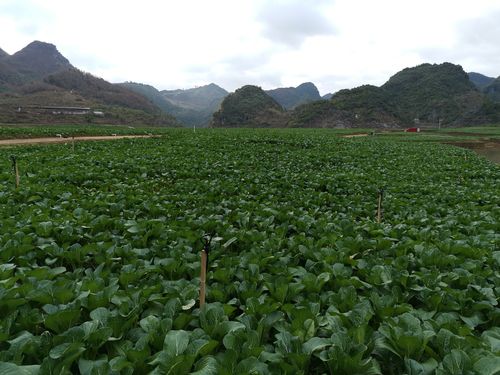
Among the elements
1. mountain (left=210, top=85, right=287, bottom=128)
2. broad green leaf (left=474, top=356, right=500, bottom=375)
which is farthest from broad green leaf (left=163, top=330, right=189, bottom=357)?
mountain (left=210, top=85, right=287, bottom=128)

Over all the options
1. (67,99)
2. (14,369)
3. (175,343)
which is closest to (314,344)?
(175,343)

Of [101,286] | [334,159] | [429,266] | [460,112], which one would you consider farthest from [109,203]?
[460,112]

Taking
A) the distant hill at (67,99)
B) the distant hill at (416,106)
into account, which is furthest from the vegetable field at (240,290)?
the distant hill at (416,106)

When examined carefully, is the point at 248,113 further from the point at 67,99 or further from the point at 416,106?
the point at 416,106

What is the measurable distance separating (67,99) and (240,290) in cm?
12744

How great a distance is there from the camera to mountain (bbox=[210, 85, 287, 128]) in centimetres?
12912

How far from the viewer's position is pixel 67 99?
114 m

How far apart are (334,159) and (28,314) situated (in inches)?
649

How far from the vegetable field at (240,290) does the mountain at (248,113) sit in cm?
12068

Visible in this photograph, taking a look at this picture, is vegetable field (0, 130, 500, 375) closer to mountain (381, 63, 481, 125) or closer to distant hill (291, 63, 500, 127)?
distant hill (291, 63, 500, 127)

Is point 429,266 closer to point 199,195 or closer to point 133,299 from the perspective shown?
point 133,299

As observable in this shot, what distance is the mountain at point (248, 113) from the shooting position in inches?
5084

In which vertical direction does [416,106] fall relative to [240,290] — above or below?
above

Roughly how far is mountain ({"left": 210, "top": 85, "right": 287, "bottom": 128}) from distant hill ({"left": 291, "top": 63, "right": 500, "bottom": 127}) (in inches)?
356
